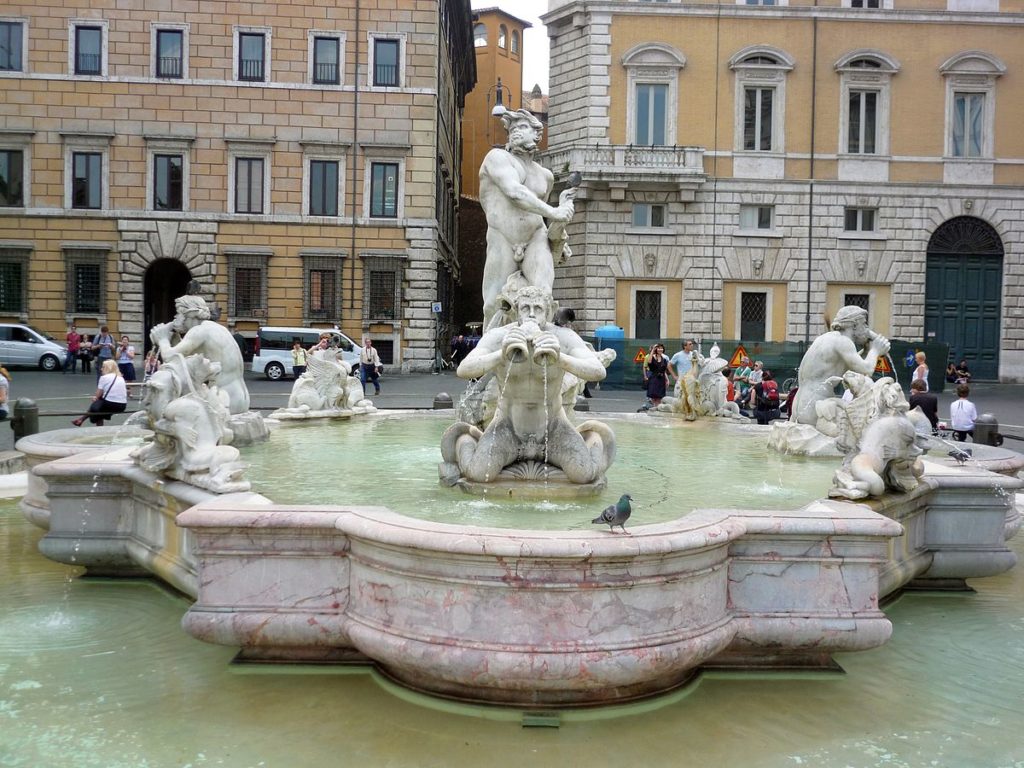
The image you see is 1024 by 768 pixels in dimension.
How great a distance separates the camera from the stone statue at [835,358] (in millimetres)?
8250

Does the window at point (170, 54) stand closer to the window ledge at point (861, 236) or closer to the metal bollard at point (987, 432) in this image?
the window ledge at point (861, 236)

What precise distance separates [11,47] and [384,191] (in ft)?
38.3

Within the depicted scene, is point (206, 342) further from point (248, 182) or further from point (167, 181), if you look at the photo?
point (167, 181)

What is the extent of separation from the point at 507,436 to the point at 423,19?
27.8 meters

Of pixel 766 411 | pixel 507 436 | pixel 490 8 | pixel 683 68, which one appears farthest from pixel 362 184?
pixel 490 8

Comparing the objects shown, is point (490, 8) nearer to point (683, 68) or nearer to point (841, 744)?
point (683, 68)

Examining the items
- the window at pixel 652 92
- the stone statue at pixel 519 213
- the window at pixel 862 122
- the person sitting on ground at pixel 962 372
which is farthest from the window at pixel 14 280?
the person sitting on ground at pixel 962 372

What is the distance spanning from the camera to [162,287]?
34.5 metres

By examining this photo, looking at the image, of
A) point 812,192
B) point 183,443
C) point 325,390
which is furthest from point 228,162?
point 183,443

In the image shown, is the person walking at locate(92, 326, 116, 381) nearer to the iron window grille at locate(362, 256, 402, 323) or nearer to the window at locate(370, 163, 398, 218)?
the iron window grille at locate(362, 256, 402, 323)

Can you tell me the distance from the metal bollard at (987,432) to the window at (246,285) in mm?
23894

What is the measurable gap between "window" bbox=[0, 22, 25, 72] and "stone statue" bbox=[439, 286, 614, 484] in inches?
1165

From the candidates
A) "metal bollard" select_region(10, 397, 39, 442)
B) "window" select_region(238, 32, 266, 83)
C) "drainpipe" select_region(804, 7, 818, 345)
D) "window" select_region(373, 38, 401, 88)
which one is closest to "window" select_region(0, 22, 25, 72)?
"window" select_region(238, 32, 266, 83)

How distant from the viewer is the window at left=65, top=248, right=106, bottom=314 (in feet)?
101
